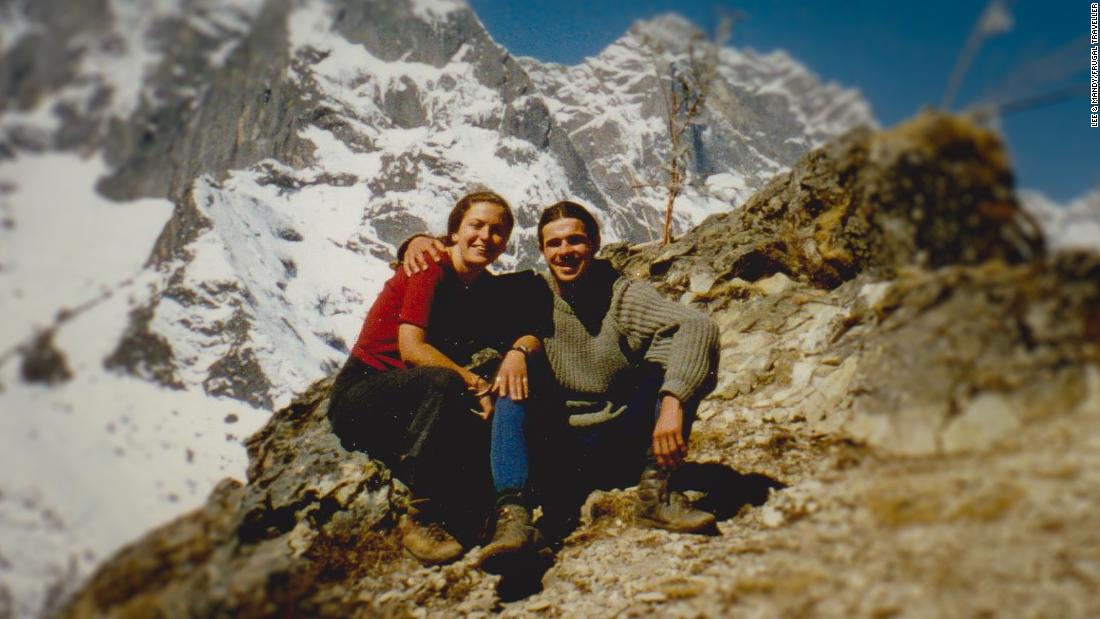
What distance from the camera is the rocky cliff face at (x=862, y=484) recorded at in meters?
1.87

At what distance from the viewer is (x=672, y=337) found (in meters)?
4.04

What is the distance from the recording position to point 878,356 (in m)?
3.24

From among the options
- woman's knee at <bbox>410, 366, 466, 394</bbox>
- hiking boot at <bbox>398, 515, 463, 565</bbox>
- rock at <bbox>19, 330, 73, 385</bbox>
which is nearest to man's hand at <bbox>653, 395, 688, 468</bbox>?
woman's knee at <bbox>410, 366, 466, 394</bbox>

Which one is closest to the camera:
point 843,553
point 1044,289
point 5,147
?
point 1044,289

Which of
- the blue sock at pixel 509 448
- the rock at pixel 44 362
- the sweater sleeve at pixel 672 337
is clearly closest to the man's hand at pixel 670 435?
the sweater sleeve at pixel 672 337

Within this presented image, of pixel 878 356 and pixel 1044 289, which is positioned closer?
pixel 1044 289

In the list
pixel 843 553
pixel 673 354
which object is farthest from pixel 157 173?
pixel 843 553

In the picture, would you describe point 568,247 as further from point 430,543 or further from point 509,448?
point 430,543

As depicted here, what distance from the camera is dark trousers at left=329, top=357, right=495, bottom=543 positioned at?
378 cm

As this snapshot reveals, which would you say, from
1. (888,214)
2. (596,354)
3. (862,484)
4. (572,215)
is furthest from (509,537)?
(888,214)

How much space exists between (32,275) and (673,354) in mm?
3399

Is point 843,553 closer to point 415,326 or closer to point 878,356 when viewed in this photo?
point 878,356

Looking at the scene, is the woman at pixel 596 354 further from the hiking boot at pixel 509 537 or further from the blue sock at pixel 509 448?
the hiking boot at pixel 509 537

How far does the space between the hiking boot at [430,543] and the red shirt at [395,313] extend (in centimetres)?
119
